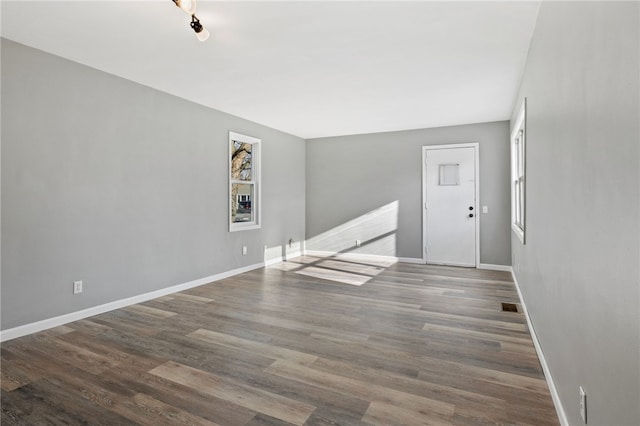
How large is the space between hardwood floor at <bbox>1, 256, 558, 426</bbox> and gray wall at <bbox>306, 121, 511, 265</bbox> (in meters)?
2.27

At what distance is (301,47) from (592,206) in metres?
2.54

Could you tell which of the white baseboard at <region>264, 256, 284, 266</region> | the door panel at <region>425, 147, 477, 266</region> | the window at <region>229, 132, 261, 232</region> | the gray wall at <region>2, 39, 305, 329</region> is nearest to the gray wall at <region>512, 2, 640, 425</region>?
the door panel at <region>425, 147, 477, 266</region>

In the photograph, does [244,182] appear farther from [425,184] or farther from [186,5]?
[186,5]

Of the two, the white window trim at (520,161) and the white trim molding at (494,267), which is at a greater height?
the white window trim at (520,161)

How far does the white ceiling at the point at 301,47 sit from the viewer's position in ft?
8.21

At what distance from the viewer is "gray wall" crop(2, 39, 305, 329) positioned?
299 cm

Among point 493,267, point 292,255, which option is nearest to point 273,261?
point 292,255

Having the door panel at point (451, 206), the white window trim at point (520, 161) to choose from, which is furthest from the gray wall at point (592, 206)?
the door panel at point (451, 206)

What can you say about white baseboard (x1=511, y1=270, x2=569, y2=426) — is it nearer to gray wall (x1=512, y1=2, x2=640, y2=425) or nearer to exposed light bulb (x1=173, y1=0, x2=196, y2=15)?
gray wall (x1=512, y1=2, x2=640, y2=425)

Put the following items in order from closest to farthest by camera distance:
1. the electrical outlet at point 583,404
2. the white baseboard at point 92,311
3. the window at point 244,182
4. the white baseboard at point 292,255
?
the electrical outlet at point 583,404 < the white baseboard at point 92,311 < the window at point 244,182 < the white baseboard at point 292,255

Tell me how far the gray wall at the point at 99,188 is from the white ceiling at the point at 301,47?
0.99ft

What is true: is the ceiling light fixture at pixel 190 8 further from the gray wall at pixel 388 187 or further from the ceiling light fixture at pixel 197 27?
the gray wall at pixel 388 187

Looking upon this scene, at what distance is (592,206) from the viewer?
130cm

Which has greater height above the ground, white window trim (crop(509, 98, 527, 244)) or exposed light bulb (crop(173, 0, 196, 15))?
exposed light bulb (crop(173, 0, 196, 15))
